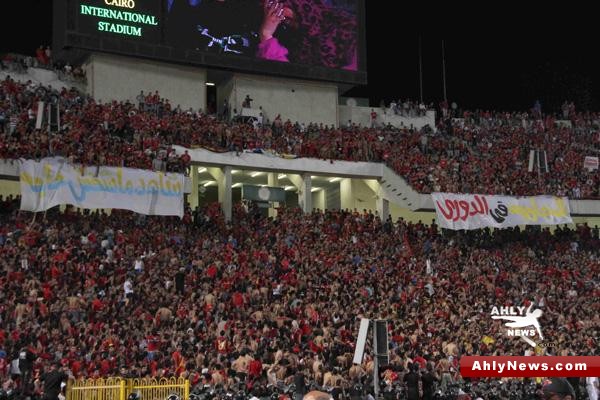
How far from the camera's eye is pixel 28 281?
3086cm

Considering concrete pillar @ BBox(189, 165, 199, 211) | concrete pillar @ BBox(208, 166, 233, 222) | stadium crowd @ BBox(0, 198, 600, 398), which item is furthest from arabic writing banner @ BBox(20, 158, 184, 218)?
concrete pillar @ BBox(189, 165, 199, 211)

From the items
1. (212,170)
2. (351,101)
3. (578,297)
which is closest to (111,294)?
(212,170)

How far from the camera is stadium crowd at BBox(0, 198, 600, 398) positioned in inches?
1100

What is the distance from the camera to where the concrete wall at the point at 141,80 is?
153 ft

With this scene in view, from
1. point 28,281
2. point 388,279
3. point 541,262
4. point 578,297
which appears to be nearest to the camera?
point 28,281

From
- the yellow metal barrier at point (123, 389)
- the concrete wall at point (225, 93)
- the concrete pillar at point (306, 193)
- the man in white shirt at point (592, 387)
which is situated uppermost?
the concrete wall at point (225, 93)

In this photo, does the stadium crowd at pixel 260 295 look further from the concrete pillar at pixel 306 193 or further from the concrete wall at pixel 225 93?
the concrete wall at pixel 225 93

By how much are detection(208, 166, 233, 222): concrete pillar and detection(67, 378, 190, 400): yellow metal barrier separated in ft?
76.9

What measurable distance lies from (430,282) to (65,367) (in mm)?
18279

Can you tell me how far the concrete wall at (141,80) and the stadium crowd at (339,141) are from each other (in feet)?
3.80

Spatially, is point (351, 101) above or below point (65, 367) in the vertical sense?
above

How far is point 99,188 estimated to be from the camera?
3931 centimetres

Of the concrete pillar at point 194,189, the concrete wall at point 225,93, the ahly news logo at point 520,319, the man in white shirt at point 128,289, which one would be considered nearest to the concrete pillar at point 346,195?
A: the concrete wall at point 225,93

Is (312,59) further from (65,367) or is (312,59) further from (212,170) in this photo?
→ (65,367)
